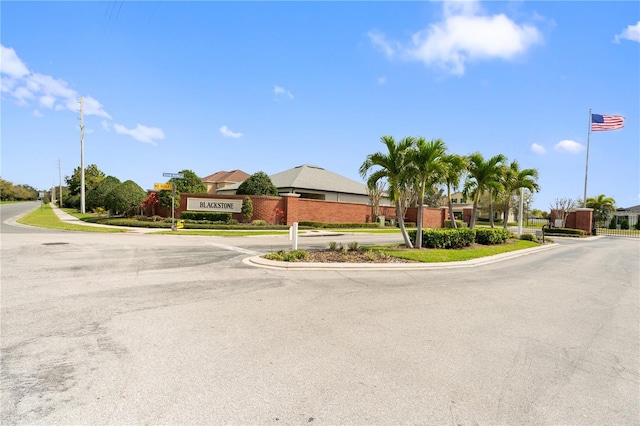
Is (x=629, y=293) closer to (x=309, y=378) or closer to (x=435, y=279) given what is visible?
(x=435, y=279)

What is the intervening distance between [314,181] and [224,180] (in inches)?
893

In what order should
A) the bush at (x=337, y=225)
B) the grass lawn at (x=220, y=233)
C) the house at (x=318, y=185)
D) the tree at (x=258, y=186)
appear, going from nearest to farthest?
the grass lawn at (x=220, y=233), the bush at (x=337, y=225), the tree at (x=258, y=186), the house at (x=318, y=185)

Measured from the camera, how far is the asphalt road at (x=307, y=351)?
345 cm

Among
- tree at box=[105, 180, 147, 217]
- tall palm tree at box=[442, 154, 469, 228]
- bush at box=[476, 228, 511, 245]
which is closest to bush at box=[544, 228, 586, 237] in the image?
bush at box=[476, 228, 511, 245]

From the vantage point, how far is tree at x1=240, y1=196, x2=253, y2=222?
3056cm

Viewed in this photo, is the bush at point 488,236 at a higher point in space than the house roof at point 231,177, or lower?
lower

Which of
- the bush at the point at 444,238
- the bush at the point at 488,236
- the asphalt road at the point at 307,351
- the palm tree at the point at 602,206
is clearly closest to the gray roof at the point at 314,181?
the bush at the point at 488,236

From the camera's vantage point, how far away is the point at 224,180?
60.7 meters

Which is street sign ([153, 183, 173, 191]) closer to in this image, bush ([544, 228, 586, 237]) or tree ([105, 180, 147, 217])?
tree ([105, 180, 147, 217])

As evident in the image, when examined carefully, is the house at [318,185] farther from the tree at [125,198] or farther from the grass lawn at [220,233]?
the tree at [125,198]

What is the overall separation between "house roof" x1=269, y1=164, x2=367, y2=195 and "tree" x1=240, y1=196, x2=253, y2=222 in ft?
33.1

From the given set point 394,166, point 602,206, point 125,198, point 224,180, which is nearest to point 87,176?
point 224,180

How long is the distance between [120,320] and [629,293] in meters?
12.0

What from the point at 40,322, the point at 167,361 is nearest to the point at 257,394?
the point at 167,361
